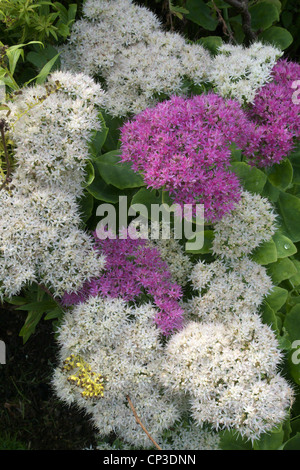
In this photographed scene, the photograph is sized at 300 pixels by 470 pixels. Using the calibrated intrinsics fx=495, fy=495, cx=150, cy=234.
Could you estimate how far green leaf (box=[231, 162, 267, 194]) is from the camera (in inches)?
56.6

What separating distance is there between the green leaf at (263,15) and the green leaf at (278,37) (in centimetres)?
3

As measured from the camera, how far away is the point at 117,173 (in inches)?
57.9

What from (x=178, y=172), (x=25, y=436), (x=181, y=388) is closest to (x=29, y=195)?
(x=178, y=172)

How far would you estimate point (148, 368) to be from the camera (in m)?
1.30

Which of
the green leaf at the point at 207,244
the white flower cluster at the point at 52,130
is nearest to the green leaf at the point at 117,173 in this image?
the white flower cluster at the point at 52,130

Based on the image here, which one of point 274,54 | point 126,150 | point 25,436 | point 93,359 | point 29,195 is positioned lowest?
point 25,436

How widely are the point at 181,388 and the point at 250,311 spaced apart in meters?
0.29

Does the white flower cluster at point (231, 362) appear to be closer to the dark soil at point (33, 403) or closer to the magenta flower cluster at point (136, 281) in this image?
the magenta flower cluster at point (136, 281)

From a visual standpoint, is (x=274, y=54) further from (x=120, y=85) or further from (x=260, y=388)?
(x=260, y=388)

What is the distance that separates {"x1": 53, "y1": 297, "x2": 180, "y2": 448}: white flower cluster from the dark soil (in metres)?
0.55

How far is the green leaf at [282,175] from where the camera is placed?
1.51m

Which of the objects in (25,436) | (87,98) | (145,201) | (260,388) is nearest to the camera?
(260,388)

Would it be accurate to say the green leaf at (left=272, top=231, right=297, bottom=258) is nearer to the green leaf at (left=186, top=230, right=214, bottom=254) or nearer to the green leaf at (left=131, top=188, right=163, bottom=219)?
the green leaf at (left=186, top=230, right=214, bottom=254)
